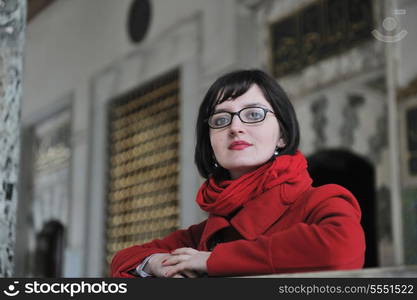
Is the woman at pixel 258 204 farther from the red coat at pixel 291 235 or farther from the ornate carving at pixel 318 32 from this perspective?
the ornate carving at pixel 318 32

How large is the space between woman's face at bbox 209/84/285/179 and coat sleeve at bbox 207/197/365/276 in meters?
0.12

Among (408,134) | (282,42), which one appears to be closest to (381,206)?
(408,134)

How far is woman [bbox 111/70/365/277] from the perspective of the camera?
0.91 meters

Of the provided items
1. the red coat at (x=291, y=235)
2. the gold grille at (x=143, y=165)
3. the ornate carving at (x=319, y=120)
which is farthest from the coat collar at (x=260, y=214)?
the gold grille at (x=143, y=165)

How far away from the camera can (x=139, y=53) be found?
8.70m

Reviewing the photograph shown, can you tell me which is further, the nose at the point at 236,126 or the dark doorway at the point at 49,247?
the dark doorway at the point at 49,247

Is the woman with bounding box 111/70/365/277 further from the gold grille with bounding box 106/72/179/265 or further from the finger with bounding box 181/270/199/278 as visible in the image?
the gold grille with bounding box 106/72/179/265

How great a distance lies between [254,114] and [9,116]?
0.64 m

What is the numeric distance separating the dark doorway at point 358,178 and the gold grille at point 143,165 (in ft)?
6.72

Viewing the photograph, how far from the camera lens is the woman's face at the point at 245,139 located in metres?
1.01

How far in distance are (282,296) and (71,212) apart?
29.9ft

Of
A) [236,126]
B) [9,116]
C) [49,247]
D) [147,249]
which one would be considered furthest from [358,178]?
[49,247]

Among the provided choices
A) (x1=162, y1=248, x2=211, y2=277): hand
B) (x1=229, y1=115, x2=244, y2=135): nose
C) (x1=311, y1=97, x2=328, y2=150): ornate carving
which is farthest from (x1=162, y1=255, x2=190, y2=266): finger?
(x1=311, y1=97, x2=328, y2=150): ornate carving

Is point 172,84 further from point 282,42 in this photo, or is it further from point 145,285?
point 145,285
